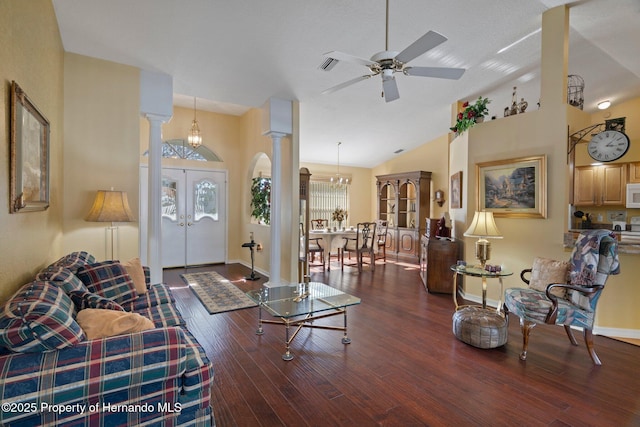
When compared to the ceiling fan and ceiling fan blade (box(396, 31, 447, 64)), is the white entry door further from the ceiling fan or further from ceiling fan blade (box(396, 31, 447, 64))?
ceiling fan blade (box(396, 31, 447, 64))

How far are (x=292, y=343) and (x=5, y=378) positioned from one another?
86.5 inches

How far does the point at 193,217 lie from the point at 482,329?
5.87 metres

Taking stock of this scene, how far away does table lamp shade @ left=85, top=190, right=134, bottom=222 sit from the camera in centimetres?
343

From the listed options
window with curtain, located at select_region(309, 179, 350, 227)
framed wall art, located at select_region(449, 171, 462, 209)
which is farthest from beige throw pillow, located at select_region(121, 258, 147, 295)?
window with curtain, located at select_region(309, 179, 350, 227)

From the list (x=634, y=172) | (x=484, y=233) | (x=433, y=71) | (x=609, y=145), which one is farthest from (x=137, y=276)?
(x=634, y=172)

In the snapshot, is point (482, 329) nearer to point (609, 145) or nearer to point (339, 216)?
point (609, 145)

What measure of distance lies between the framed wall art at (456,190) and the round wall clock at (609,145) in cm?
166

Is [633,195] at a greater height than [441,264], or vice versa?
[633,195]

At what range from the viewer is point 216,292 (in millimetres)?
4820

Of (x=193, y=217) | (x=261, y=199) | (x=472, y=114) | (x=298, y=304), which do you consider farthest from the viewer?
(x=193, y=217)

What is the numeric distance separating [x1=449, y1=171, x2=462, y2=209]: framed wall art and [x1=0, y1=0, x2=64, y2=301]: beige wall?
5.11 meters

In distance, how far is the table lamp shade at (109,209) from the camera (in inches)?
135

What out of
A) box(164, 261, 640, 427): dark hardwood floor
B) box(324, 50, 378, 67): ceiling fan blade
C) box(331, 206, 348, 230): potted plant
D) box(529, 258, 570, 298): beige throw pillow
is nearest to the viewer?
box(164, 261, 640, 427): dark hardwood floor

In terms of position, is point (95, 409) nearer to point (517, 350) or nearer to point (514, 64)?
point (517, 350)
